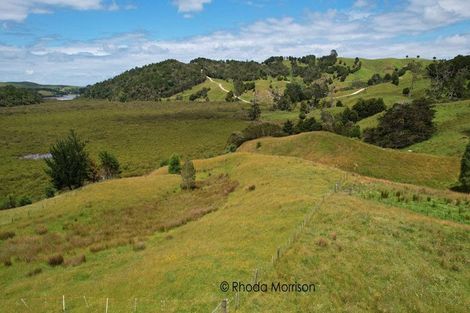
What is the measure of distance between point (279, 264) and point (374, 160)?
47322 millimetres

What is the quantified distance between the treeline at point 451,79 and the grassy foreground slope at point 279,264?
102849 millimetres

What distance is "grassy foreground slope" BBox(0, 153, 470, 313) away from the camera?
17625 mm

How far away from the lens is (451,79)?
130500mm

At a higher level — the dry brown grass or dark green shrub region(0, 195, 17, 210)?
the dry brown grass

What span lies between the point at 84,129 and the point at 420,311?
145895mm

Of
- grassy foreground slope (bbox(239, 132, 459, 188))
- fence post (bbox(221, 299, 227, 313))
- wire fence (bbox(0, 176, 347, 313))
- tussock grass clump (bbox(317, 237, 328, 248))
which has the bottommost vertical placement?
grassy foreground slope (bbox(239, 132, 459, 188))

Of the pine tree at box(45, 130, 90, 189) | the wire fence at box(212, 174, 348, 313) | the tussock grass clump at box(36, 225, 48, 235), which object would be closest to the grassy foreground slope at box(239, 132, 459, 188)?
the wire fence at box(212, 174, 348, 313)

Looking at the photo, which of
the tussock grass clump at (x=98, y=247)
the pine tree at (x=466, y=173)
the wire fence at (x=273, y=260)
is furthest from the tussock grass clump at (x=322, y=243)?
the pine tree at (x=466, y=173)

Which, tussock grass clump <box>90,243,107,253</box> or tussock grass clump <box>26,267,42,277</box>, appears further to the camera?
tussock grass clump <box>90,243,107,253</box>

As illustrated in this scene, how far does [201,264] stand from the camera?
2106cm

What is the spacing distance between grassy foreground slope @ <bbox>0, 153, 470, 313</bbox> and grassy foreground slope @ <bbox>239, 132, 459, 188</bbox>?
82.3 feet

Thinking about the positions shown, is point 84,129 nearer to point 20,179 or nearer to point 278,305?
point 20,179

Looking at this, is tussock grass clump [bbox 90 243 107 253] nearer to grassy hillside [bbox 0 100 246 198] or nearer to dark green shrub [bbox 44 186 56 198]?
dark green shrub [bbox 44 186 56 198]

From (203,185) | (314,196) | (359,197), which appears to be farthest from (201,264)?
(203,185)
